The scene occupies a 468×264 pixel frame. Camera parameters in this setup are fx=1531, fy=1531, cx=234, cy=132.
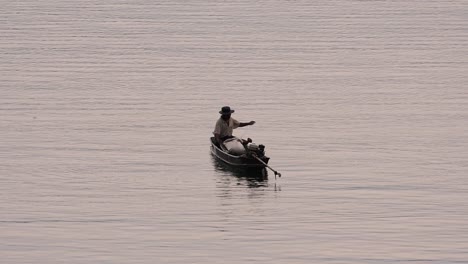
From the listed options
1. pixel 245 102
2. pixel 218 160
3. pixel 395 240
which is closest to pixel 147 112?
pixel 245 102

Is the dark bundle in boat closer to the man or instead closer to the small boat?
the small boat

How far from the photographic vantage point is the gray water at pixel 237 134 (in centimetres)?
5284

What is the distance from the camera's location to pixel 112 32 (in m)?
143

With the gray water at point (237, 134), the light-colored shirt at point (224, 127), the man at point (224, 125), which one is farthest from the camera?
the light-colored shirt at point (224, 127)

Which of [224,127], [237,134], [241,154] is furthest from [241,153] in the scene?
[237,134]

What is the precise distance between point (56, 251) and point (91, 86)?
49.8 meters

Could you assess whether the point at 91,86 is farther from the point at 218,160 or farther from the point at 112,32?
the point at 112,32

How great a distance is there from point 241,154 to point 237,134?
56.5 ft

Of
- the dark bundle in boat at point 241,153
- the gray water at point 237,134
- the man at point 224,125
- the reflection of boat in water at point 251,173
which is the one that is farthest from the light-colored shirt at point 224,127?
the reflection of boat in water at point 251,173

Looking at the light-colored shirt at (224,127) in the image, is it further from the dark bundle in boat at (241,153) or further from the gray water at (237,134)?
the gray water at (237,134)

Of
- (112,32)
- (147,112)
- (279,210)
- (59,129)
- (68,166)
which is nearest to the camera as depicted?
(279,210)

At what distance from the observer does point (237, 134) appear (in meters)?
84.5

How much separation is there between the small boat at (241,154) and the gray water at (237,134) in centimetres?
69

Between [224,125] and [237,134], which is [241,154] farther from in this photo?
[237,134]
